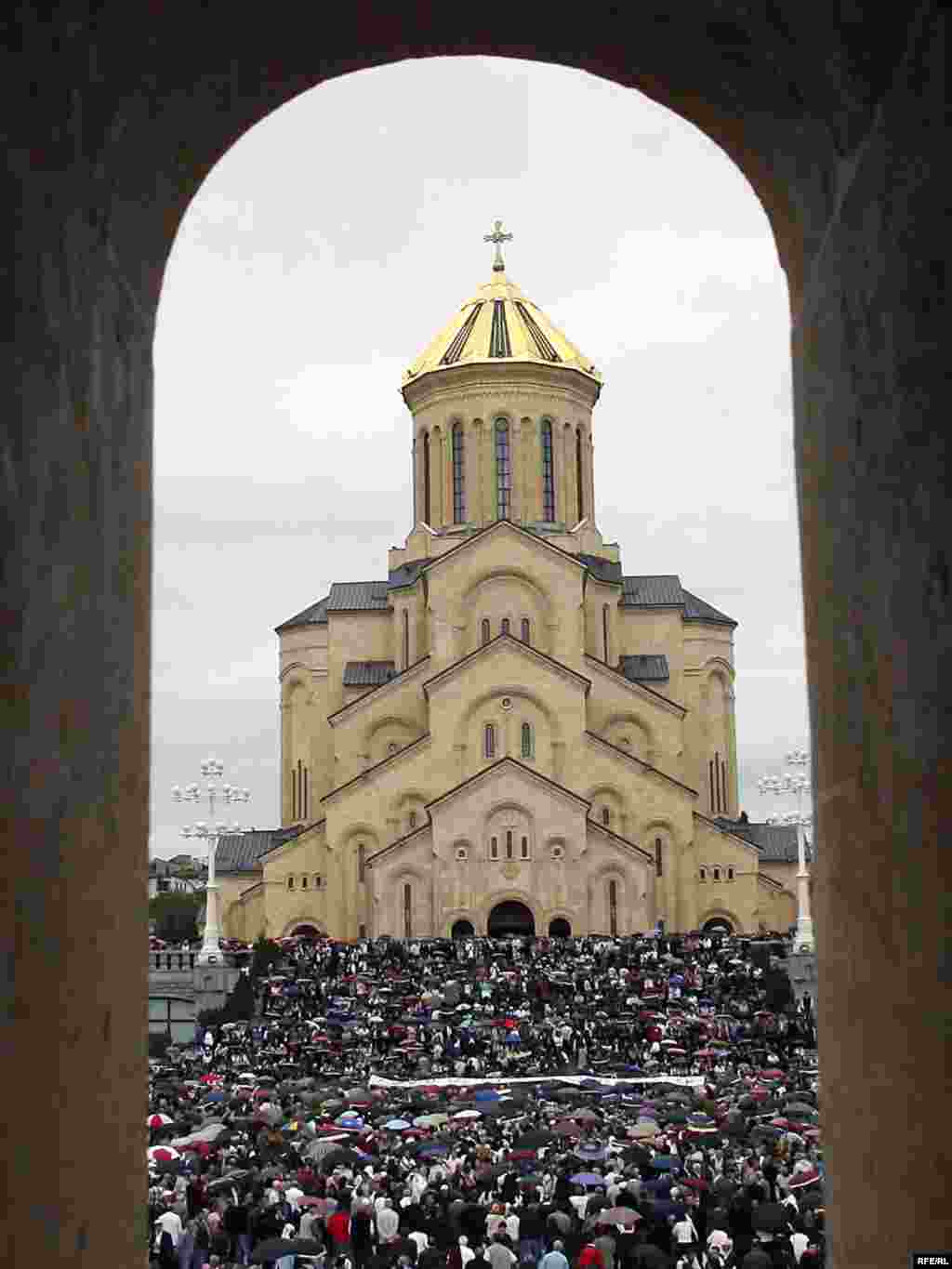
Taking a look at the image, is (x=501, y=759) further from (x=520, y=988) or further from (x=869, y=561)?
(x=869, y=561)

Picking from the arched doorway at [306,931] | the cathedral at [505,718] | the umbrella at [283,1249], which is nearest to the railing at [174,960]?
the cathedral at [505,718]

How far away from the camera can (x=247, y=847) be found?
203ft

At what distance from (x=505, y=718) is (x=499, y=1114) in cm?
2951

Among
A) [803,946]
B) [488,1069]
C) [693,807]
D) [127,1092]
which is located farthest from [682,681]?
[127,1092]

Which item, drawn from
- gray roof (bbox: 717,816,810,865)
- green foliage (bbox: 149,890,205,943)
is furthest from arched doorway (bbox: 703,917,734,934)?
green foliage (bbox: 149,890,205,943)

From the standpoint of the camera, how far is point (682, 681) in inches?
2438

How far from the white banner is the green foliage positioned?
2124 inches

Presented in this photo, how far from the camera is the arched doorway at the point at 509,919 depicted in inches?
1994

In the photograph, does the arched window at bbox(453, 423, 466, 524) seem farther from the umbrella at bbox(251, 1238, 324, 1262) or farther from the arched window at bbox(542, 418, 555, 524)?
the umbrella at bbox(251, 1238, 324, 1262)

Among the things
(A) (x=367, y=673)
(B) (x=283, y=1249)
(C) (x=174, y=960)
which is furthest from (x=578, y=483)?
(B) (x=283, y=1249)

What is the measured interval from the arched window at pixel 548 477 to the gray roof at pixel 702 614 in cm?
636

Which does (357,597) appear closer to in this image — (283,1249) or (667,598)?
(667,598)

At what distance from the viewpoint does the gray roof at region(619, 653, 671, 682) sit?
6050cm

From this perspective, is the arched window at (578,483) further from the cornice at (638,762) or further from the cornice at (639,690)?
the cornice at (638,762)
